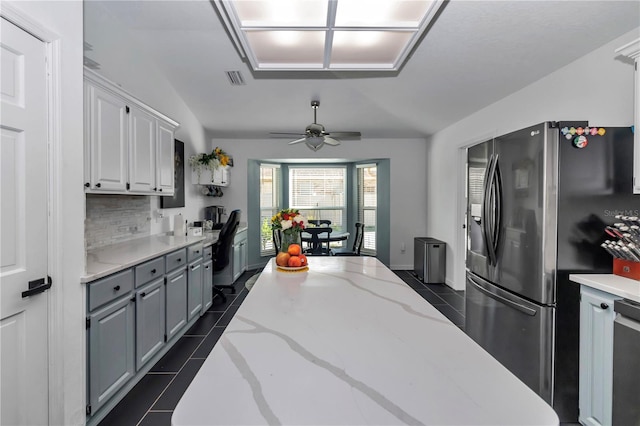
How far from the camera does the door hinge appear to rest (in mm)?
1399

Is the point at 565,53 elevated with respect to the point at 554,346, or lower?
elevated

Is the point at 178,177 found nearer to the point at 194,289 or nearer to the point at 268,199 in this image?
the point at 194,289

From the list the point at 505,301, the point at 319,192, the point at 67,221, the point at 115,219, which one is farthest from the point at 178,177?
the point at 505,301

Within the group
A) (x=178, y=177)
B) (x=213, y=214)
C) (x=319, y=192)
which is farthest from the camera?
(x=319, y=192)

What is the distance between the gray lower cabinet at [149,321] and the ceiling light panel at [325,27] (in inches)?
74.2

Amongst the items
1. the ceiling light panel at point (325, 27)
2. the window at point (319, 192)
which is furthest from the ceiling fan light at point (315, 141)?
the window at point (319, 192)

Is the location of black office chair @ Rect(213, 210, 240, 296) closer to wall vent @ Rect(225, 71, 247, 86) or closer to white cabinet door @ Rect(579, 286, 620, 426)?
wall vent @ Rect(225, 71, 247, 86)

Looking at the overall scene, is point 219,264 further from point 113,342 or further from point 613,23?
point 613,23

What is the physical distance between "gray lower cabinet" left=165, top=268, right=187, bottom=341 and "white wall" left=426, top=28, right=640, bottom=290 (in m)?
3.67

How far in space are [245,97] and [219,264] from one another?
2256 millimetres

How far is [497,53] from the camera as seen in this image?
2678mm

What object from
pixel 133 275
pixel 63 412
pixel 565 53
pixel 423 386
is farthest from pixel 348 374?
pixel 565 53

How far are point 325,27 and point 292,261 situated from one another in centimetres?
131

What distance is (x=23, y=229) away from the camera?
1.40 m
